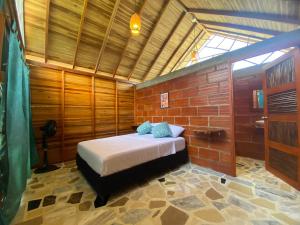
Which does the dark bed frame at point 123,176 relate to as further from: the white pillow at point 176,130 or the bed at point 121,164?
the white pillow at point 176,130

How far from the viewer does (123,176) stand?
1990 millimetres

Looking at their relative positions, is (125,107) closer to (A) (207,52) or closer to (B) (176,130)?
(B) (176,130)

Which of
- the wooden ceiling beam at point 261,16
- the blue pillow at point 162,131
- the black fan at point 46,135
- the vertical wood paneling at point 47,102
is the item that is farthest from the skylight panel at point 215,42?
the black fan at point 46,135

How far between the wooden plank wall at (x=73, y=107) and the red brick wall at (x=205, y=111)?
1650 millimetres

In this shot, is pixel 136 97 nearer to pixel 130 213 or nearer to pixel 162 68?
pixel 162 68

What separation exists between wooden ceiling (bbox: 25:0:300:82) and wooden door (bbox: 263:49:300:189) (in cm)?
84

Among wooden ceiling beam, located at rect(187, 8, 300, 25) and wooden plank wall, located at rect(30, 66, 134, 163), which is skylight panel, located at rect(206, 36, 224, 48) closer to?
wooden ceiling beam, located at rect(187, 8, 300, 25)

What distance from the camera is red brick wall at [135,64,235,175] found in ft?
8.25

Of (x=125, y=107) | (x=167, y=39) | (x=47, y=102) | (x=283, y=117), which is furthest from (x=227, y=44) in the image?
(x=47, y=102)

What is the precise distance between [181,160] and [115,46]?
3.71m

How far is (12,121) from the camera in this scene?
4.90ft

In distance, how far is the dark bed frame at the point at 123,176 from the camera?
1.79 metres

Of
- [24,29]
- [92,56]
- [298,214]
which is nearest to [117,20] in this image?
[92,56]

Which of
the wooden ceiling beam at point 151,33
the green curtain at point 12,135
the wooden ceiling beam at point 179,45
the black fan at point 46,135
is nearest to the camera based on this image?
the green curtain at point 12,135
